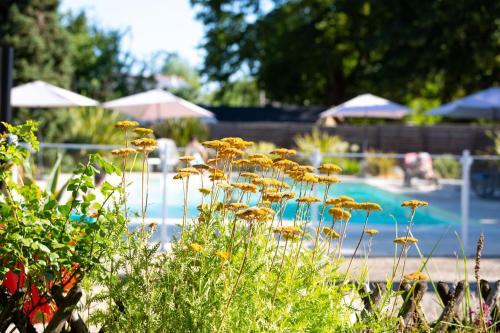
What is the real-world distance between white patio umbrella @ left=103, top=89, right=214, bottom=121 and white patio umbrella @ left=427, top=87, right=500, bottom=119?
21.7 ft

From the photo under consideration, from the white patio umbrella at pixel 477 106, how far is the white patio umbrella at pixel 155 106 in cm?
661

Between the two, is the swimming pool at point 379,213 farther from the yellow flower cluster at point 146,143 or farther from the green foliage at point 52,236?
the yellow flower cluster at point 146,143

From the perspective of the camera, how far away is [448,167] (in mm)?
23688

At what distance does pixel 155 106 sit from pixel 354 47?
15684 millimetres

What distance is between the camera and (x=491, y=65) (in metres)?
29.1

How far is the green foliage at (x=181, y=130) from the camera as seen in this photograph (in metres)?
25.6

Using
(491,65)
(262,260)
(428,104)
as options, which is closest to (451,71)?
(491,65)

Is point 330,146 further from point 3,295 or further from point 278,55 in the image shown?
point 3,295

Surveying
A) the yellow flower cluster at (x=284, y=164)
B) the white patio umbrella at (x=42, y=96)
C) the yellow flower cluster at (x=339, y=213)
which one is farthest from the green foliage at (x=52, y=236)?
the white patio umbrella at (x=42, y=96)

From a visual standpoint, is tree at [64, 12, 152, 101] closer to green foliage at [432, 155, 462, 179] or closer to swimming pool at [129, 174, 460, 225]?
green foliage at [432, 155, 462, 179]

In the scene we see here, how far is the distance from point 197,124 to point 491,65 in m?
10.8

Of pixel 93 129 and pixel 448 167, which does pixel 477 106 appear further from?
pixel 93 129

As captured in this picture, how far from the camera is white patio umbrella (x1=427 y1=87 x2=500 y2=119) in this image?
21234 mm

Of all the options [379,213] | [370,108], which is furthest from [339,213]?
[370,108]
